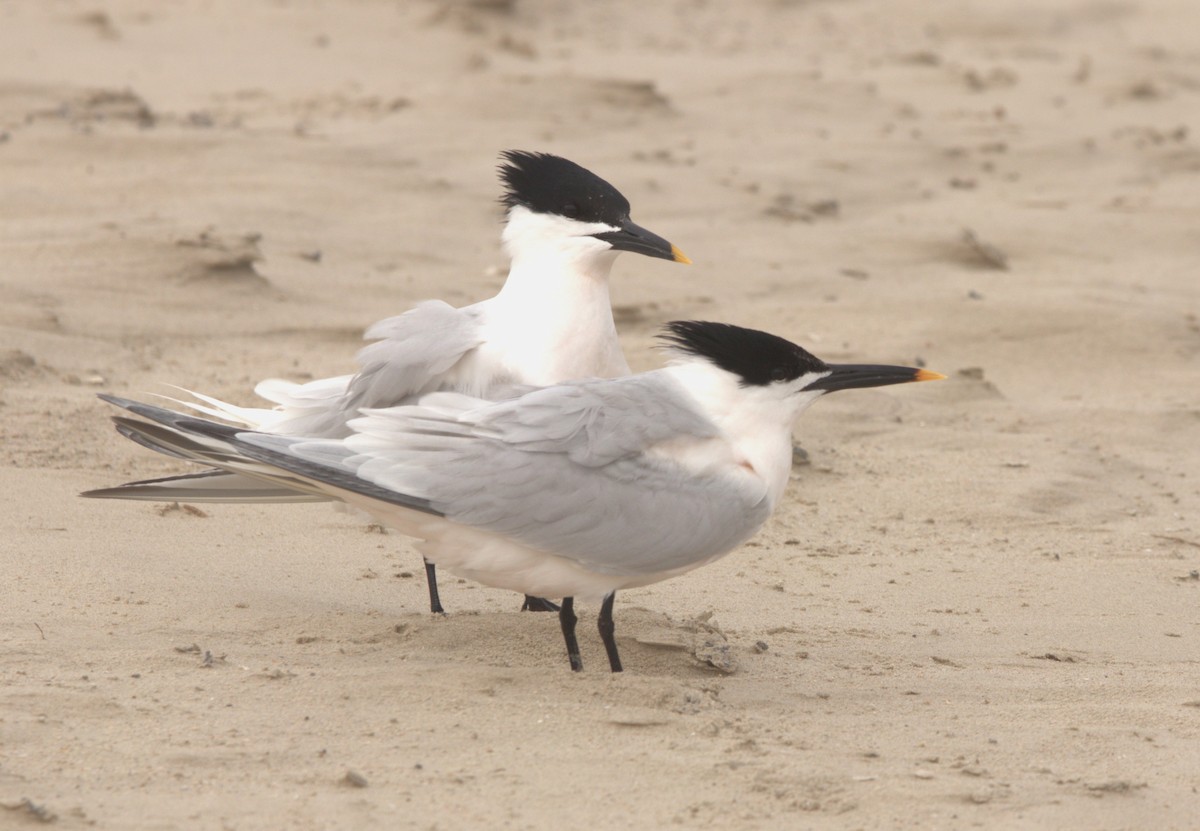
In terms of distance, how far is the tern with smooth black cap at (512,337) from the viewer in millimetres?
4375

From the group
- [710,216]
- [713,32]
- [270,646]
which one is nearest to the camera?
[270,646]

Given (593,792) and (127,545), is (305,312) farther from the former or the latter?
(593,792)

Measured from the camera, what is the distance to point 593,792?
3201mm

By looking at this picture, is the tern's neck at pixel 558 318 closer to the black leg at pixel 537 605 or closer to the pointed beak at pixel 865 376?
the black leg at pixel 537 605

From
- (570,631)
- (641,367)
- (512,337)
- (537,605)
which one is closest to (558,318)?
(512,337)

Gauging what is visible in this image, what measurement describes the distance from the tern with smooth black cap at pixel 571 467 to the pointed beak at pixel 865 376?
114mm

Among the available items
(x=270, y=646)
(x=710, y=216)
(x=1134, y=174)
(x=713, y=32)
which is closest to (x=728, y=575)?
(x=270, y=646)

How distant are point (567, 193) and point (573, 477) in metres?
1.33

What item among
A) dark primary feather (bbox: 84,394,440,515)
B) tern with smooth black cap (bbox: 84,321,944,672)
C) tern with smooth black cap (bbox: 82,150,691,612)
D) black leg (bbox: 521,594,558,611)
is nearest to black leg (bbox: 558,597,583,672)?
tern with smooth black cap (bbox: 84,321,944,672)

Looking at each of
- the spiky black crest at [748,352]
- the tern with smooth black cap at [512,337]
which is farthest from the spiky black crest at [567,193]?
the spiky black crest at [748,352]

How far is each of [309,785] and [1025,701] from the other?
1745 millimetres

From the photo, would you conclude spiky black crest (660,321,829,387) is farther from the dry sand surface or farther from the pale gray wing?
the dry sand surface

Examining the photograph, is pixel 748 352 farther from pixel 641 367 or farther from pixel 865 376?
pixel 641 367

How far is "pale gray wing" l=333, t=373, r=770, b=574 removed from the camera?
3682mm
